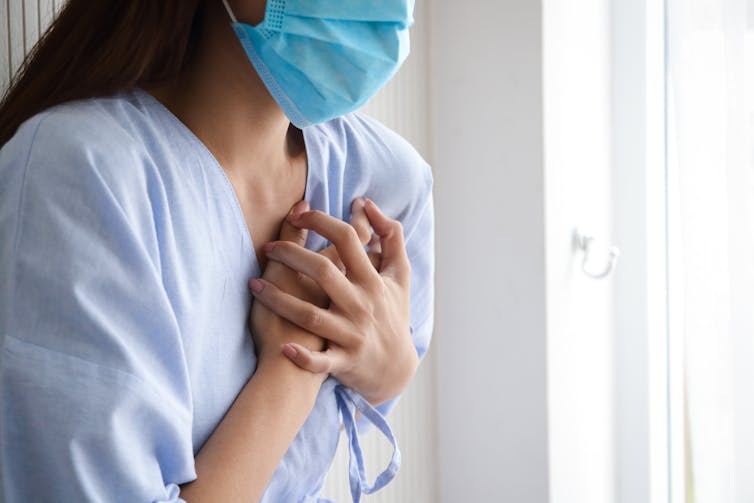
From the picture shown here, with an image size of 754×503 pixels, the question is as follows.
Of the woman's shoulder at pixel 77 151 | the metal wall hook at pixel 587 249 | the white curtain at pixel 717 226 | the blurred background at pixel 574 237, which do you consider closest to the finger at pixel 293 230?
the woman's shoulder at pixel 77 151

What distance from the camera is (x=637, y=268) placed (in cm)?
196

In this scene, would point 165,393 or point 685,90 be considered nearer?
point 165,393

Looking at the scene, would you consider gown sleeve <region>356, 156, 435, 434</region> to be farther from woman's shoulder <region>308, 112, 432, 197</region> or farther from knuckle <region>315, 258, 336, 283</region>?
knuckle <region>315, 258, 336, 283</region>

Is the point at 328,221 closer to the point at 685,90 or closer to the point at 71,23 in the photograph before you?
the point at 71,23

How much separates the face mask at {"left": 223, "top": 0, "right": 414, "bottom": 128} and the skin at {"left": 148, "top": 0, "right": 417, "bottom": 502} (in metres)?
0.02

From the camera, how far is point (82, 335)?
0.58 meters

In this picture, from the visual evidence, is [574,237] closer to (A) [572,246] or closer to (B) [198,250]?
(A) [572,246]

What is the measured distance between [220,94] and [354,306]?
259 millimetres

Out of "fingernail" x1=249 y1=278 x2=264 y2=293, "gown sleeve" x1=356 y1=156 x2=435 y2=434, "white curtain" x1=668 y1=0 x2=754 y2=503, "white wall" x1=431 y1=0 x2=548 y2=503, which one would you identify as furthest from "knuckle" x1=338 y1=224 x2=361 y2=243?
"white curtain" x1=668 y1=0 x2=754 y2=503

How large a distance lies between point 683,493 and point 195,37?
1766mm

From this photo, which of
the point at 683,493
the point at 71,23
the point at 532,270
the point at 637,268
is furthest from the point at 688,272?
the point at 71,23

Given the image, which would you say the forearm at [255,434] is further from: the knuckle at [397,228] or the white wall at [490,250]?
the white wall at [490,250]

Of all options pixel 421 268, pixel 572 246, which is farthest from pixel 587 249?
→ pixel 421 268

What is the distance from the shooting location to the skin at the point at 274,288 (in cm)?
73
